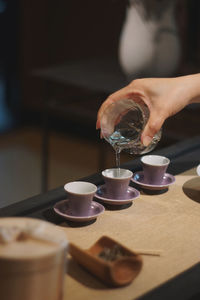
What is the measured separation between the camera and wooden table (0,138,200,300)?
3.48ft

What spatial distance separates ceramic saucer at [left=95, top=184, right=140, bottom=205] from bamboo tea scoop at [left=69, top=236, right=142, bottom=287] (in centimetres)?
29

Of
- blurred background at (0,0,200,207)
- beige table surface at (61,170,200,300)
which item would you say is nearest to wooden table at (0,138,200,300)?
beige table surface at (61,170,200,300)

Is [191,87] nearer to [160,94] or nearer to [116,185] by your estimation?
[160,94]

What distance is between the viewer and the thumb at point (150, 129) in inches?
55.0

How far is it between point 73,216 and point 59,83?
2.81m

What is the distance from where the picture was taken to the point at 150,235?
4.17ft

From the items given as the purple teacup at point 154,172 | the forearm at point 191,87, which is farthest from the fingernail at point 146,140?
the forearm at point 191,87

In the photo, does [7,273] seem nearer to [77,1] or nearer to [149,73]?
[149,73]

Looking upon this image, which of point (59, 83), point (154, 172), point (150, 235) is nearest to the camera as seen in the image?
point (150, 235)

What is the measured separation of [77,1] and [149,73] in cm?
159

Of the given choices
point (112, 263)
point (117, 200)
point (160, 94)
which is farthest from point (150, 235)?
point (160, 94)

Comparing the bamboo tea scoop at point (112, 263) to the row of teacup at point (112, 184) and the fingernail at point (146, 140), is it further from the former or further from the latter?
the fingernail at point (146, 140)

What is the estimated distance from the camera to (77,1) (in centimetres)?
410

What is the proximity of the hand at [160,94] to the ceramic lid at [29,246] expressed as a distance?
22.7 inches
